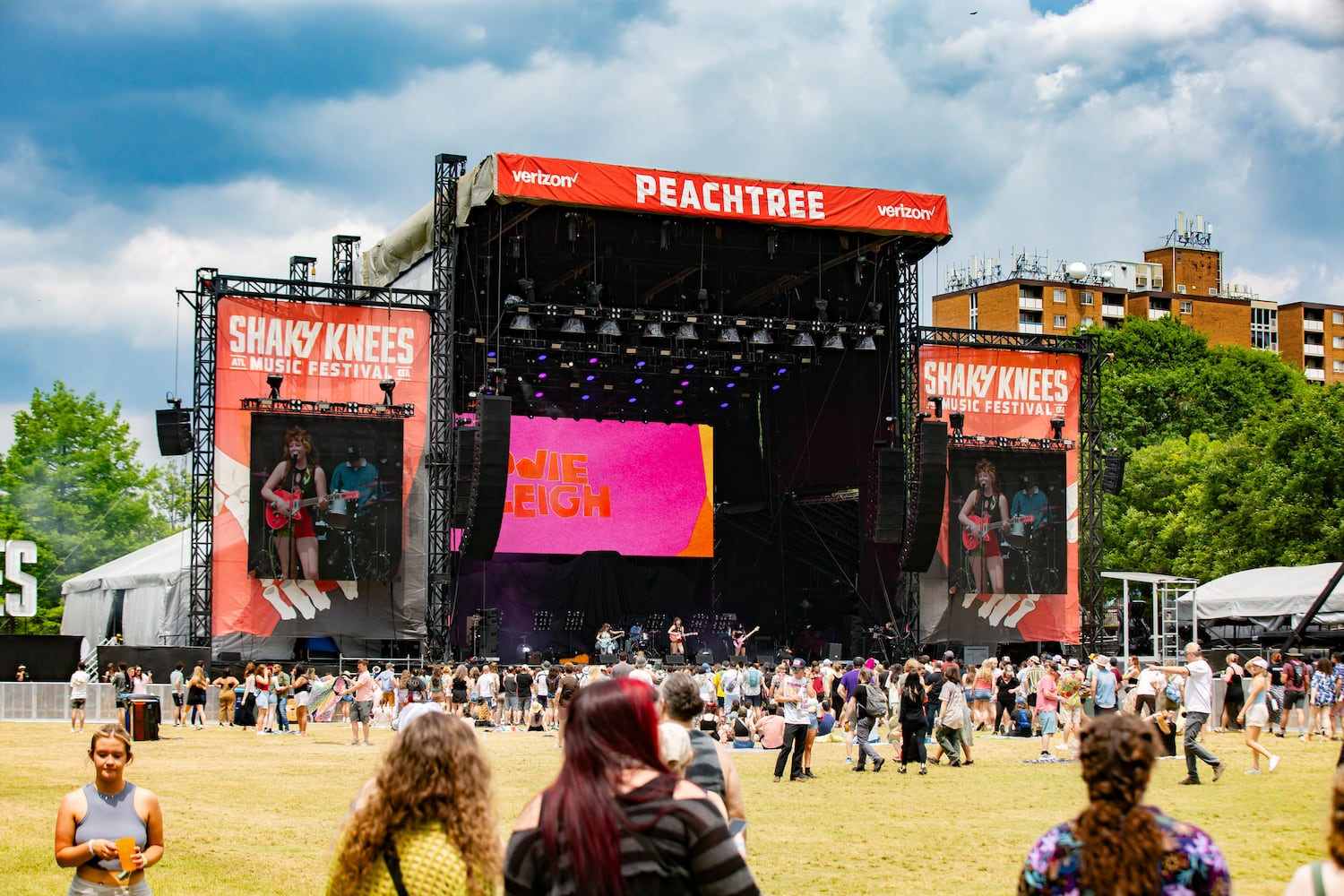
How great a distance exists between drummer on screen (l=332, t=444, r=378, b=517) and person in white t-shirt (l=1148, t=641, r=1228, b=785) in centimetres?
1849

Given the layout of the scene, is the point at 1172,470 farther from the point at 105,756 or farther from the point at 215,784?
the point at 105,756

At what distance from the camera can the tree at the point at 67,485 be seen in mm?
48812

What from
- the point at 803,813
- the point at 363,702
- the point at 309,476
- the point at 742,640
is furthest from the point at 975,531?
the point at 803,813

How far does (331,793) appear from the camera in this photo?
48.8ft

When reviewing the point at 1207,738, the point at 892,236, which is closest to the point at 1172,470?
the point at 892,236

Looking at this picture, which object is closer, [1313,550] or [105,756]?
[105,756]

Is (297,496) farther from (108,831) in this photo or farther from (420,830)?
(420,830)

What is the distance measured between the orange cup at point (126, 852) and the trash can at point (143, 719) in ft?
57.3

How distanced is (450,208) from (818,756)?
15.0 meters

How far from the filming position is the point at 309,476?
30.1 m

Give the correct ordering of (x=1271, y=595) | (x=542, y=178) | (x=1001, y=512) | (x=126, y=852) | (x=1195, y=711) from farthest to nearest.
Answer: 1. (x=1271, y=595)
2. (x=1001, y=512)
3. (x=542, y=178)
4. (x=1195, y=711)
5. (x=126, y=852)

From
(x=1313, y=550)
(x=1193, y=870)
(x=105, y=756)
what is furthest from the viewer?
(x=1313, y=550)

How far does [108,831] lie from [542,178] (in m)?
23.8

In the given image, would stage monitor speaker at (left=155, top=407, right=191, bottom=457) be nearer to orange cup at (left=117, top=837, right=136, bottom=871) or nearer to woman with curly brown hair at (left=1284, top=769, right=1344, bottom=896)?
orange cup at (left=117, top=837, right=136, bottom=871)
